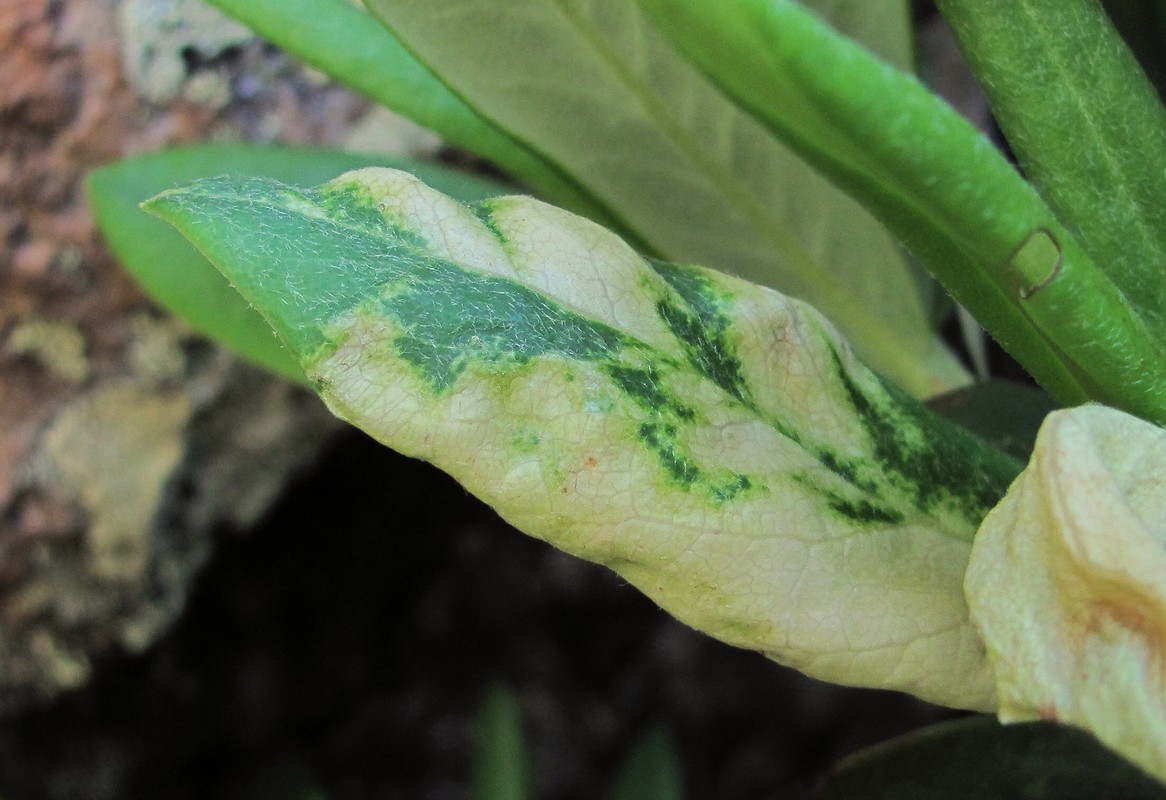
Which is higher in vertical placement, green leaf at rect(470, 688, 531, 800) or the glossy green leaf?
the glossy green leaf

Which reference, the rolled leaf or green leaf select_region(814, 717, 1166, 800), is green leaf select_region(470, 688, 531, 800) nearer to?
green leaf select_region(814, 717, 1166, 800)

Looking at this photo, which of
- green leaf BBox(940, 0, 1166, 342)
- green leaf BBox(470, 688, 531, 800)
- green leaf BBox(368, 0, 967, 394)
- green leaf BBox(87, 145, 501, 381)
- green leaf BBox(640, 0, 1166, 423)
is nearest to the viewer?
green leaf BBox(640, 0, 1166, 423)

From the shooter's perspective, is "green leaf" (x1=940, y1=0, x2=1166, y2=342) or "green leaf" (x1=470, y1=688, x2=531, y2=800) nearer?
"green leaf" (x1=940, y1=0, x2=1166, y2=342)

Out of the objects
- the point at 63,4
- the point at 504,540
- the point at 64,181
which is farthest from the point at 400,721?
the point at 63,4

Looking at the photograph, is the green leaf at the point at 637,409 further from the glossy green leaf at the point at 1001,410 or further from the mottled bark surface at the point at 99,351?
the mottled bark surface at the point at 99,351

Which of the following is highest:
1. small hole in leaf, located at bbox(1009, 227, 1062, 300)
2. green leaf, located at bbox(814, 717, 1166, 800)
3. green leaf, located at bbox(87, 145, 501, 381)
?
small hole in leaf, located at bbox(1009, 227, 1062, 300)

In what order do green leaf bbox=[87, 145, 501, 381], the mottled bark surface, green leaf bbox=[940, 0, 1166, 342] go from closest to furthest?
green leaf bbox=[940, 0, 1166, 342] → green leaf bbox=[87, 145, 501, 381] → the mottled bark surface

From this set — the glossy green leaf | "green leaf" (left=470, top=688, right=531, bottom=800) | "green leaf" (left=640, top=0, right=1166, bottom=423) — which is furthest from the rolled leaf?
"green leaf" (left=470, top=688, right=531, bottom=800)
